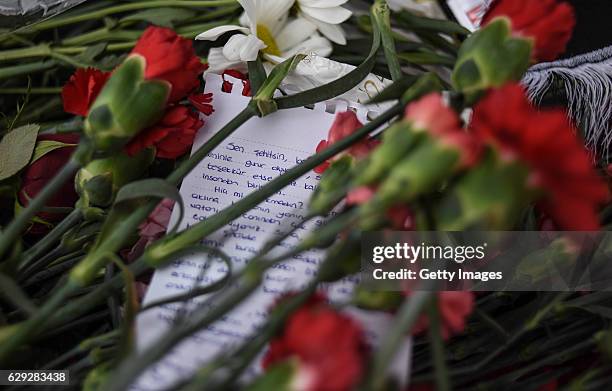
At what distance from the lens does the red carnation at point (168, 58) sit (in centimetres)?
35

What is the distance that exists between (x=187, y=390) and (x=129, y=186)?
0.41 feet

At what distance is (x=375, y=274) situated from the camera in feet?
1.04

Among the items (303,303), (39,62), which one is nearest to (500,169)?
(303,303)

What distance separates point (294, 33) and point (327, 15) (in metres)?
0.03

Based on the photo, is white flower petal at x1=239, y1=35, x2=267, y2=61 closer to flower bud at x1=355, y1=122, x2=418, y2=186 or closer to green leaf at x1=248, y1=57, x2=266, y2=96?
green leaf at x1=248, y1=57, x2=266, y2=96

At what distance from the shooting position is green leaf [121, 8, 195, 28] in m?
0.54

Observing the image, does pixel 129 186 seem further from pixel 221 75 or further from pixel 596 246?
pixel 596 246

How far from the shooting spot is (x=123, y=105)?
0.34 m

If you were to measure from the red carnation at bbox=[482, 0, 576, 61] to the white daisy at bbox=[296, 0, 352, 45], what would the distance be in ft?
0.68

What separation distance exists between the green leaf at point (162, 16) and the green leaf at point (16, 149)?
138 millimetres

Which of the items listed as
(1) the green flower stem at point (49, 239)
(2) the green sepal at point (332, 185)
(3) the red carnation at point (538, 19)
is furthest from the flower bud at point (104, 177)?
(3) the red carnation at point (538, 19)

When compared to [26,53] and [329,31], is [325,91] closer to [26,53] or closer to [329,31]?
[329,31]

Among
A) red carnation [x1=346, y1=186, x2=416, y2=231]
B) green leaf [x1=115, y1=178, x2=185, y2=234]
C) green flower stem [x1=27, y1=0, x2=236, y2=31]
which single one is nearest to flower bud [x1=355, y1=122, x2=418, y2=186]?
red carnation [x1=346, y1=186, x2=416, y2=231]

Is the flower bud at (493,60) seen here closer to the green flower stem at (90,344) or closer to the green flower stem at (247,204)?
the green flower stem at (247,204)
